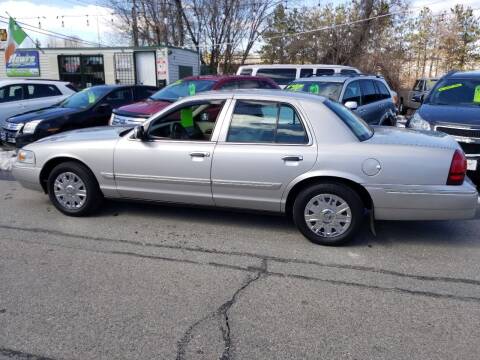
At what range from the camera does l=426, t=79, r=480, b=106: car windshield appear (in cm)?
745

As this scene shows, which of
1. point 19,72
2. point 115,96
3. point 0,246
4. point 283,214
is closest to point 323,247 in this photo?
point 283,214

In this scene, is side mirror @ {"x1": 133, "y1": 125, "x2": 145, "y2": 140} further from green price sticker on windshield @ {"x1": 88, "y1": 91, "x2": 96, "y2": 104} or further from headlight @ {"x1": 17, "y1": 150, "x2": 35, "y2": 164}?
green price sticker on windshield @ {"x1": 88, "y1": 91, "x2": 96, "y2": 104}

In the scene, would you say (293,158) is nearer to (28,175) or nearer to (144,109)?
(28,175)

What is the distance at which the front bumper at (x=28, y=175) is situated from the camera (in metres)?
5.17

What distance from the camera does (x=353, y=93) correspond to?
8.65 m

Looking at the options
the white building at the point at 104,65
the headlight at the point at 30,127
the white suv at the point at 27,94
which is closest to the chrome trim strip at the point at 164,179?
the headlight at the point at 30,127

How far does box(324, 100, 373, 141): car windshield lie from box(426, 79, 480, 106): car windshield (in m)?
3.70

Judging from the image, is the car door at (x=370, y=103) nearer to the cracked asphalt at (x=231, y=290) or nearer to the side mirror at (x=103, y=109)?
the cracked asphalt at (x=231, y=290)

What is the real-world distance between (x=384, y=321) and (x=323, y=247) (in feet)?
4.45

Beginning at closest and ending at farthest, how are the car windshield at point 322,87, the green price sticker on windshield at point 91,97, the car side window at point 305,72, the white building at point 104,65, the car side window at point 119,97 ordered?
the car windshield at point 322,87, the green price sticker on windshield at point 91,97, the car side window at point 119,97, the car side window at point 305,72, the white building at point 104,65

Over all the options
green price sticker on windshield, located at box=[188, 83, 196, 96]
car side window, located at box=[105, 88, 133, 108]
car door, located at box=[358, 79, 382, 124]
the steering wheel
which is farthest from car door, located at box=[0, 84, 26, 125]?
car door, located at box=[358, 79, 382, 124]

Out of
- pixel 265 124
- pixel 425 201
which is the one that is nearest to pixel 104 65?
pixel 265 124

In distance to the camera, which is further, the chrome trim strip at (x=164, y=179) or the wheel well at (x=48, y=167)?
the wheel well at (x=48, y=167)

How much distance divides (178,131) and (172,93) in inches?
188
